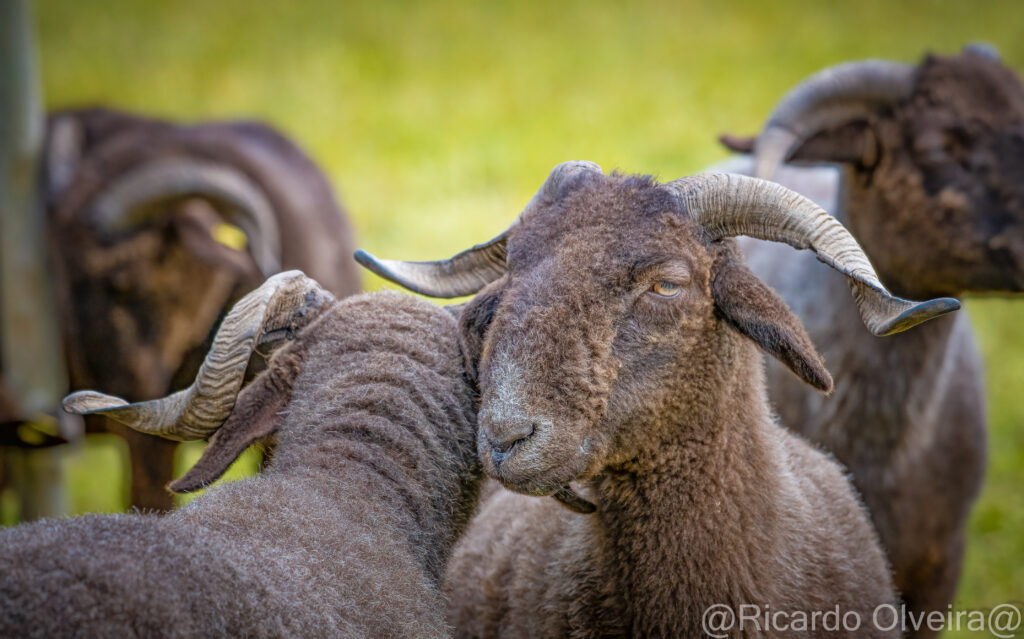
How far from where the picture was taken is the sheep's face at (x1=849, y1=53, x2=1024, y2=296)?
4.87 m

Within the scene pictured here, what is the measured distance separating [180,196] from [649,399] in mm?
4759

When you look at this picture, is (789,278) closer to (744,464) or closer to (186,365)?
(744,464)

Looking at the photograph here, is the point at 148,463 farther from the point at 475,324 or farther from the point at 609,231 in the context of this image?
the point at 609,231

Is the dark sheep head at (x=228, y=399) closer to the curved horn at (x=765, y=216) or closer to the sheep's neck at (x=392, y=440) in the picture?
the sheep's neck at (x=392, y=440)

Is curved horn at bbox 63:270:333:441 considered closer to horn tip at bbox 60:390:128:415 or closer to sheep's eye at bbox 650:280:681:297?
horn tip at bbox 60:390:128:415

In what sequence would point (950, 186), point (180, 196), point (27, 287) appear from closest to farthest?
point (950, 186) < point (180, 196) < point (27, 287)

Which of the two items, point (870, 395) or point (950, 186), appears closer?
point (950, 186)

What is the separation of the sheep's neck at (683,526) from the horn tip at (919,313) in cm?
65

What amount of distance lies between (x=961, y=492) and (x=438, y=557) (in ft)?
11.3

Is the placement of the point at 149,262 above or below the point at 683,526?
above

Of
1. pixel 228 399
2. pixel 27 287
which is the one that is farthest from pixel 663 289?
pixel 27 287

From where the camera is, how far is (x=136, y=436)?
20.3 ft

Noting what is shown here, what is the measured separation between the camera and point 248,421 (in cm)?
347

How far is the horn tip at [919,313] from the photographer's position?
2.73 metres
